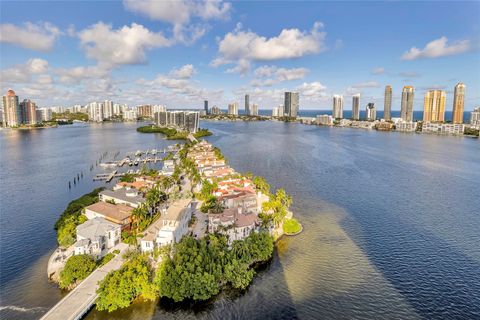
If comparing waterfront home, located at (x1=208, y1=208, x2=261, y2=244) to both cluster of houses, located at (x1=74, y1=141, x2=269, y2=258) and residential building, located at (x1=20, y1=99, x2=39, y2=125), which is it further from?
residential building, located at (x1=20, y1=99, x2=39, y2=125)

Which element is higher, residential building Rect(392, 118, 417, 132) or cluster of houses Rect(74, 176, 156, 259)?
residential building Rect(392, 118, 417, 132)

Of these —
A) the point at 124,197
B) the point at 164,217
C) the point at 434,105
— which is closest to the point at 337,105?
the point at 434,105

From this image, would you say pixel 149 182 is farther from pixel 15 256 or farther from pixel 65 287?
pixel 65 287

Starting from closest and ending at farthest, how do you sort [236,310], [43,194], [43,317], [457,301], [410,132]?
[43,317], [236,310], [457,301], [43,194], [410,132]

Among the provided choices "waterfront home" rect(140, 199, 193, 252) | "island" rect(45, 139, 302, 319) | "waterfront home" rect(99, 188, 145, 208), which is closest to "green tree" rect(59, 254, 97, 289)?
"island" rect(45, 139, 302, 319)

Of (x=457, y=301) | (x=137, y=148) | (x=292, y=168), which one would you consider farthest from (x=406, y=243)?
(x=137, y=148)

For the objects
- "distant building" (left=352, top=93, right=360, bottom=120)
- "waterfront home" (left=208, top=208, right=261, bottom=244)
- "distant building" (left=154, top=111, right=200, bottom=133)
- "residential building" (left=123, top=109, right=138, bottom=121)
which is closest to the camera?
"waterfront home" (left=208, top=208, right=261, bottom=244)
